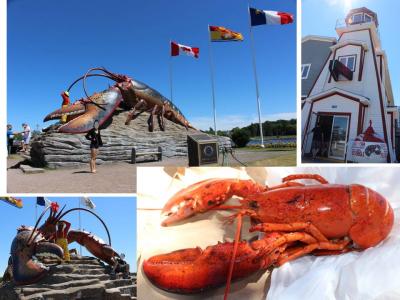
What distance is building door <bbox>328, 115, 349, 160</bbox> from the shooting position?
8.62m

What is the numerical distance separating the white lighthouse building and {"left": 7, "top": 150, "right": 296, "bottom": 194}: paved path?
129 centimetres

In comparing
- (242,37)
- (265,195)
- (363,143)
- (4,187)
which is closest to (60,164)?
(4,187)

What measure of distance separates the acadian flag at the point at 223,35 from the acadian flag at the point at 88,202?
405 cm

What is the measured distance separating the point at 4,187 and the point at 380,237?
5.75 m

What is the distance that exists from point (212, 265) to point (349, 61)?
6.40 metres

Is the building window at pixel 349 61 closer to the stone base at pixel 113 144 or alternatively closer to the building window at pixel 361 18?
the building window at pixel 361 18

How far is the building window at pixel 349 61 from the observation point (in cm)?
857

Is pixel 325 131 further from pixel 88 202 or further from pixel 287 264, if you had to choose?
pixel 287 264

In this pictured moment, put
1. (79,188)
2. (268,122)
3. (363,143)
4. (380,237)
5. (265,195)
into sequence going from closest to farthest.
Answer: (380,237)
(265,195)
(79,188)
(363,143)
(268,122)

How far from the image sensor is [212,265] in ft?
11.7

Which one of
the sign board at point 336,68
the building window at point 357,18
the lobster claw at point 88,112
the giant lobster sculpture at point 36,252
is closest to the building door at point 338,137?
the sign board at point 336,68

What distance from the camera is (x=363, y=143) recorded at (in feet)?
27.5

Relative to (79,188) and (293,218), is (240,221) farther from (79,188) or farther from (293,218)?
(79,188)

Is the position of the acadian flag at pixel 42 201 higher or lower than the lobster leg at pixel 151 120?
lower
